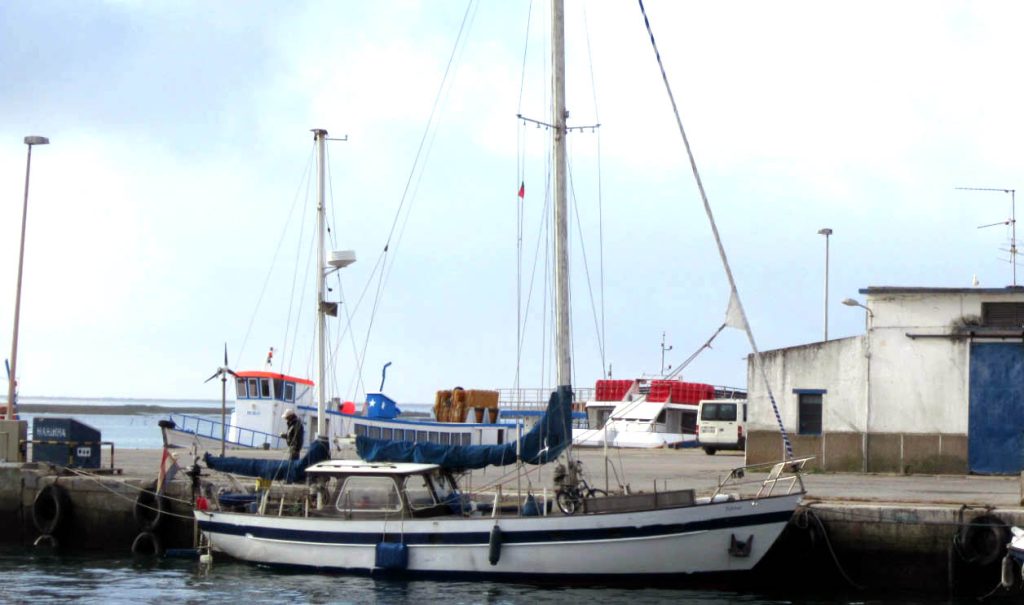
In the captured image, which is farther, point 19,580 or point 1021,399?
point 1021,399

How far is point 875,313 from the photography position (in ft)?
104

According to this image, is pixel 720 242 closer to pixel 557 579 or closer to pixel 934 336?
pixel 557 579

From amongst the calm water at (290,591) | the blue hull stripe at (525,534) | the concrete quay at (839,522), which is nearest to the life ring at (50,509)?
the concrete quay at (839,522)

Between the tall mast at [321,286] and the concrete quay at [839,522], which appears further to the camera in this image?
the tall mast at [321,286]

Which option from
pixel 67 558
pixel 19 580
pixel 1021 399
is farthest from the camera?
pixel 1021 399

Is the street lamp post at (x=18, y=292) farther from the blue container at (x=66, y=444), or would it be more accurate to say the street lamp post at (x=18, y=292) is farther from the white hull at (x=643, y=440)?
the white hull at (x=643, y=440)

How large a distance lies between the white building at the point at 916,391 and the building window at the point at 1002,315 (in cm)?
2

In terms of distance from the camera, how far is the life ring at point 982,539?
2053cm

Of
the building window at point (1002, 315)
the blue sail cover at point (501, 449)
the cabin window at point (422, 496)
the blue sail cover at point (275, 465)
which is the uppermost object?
the building window at point (1002, 315)

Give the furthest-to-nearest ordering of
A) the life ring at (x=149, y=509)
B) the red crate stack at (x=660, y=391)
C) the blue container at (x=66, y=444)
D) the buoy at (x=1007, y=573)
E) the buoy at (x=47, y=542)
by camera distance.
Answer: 1. the red crate stack at (x=660, y=391)
2. the blue container at (x=66, y=444)
3. the buoy at (x=47, y=542)
4. the life ring at (x=149, y=509)
5. the buoy at (x=1007, y=573)

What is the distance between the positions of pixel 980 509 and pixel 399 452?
9878mm

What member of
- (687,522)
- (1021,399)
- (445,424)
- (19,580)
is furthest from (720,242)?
(445,424)

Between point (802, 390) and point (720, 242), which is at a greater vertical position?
point (720, 242)

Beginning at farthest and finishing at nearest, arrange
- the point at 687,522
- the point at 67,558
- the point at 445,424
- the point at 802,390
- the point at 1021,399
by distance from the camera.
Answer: the point at 445,424, the point at 802,390, the point at 1021,399, the point at 67,558, the point at 687,522
